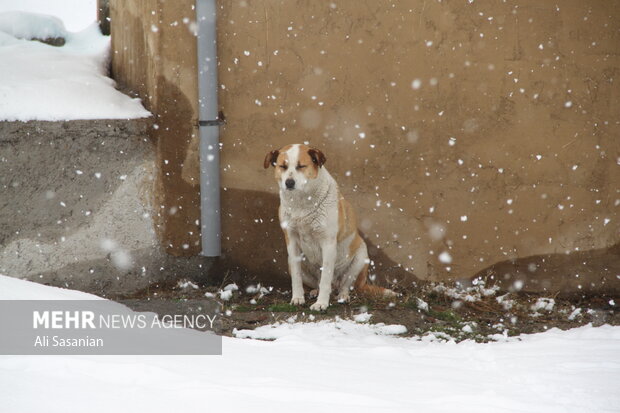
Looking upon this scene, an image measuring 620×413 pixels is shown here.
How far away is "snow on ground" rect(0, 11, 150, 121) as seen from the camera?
4973 millimetres

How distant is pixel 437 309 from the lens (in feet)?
16.2

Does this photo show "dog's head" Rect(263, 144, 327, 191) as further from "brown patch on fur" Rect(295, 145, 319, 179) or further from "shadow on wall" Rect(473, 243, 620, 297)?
"shadow on wall" Rect(473, 243, 620, 297)

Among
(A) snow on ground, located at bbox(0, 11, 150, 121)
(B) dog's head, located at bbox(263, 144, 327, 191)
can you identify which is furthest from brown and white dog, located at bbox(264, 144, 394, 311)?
(A) snow on ground, located at bbox(0, 11, 150, 121)

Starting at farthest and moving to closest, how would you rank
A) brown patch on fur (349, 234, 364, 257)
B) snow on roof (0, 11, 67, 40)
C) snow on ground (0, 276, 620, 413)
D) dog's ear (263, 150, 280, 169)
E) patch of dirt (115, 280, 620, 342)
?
snow on roof (0, 11, 67, 40) < brown patch on fur (349, 234, 364, 257) < dog's ear (263, 150, 280, 169) < patch of dirt (115, 280, 620, 342) < snow on ground (0, 276, 620, 413)

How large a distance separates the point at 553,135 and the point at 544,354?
229 centimetres

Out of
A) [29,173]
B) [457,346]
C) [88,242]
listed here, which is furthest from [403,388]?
[29,173]

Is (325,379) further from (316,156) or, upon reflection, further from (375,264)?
(375,264)

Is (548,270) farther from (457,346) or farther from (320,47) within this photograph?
(320,47)

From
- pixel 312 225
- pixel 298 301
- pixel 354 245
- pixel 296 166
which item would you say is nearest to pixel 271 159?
pixel 296 166

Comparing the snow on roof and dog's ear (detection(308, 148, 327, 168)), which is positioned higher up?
the snow on roof

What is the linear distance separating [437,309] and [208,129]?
243 cm

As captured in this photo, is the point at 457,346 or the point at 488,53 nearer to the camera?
the point at 457,346

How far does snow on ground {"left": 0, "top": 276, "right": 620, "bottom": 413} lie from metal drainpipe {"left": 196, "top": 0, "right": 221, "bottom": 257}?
1679 mm

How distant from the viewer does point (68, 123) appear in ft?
16.3
